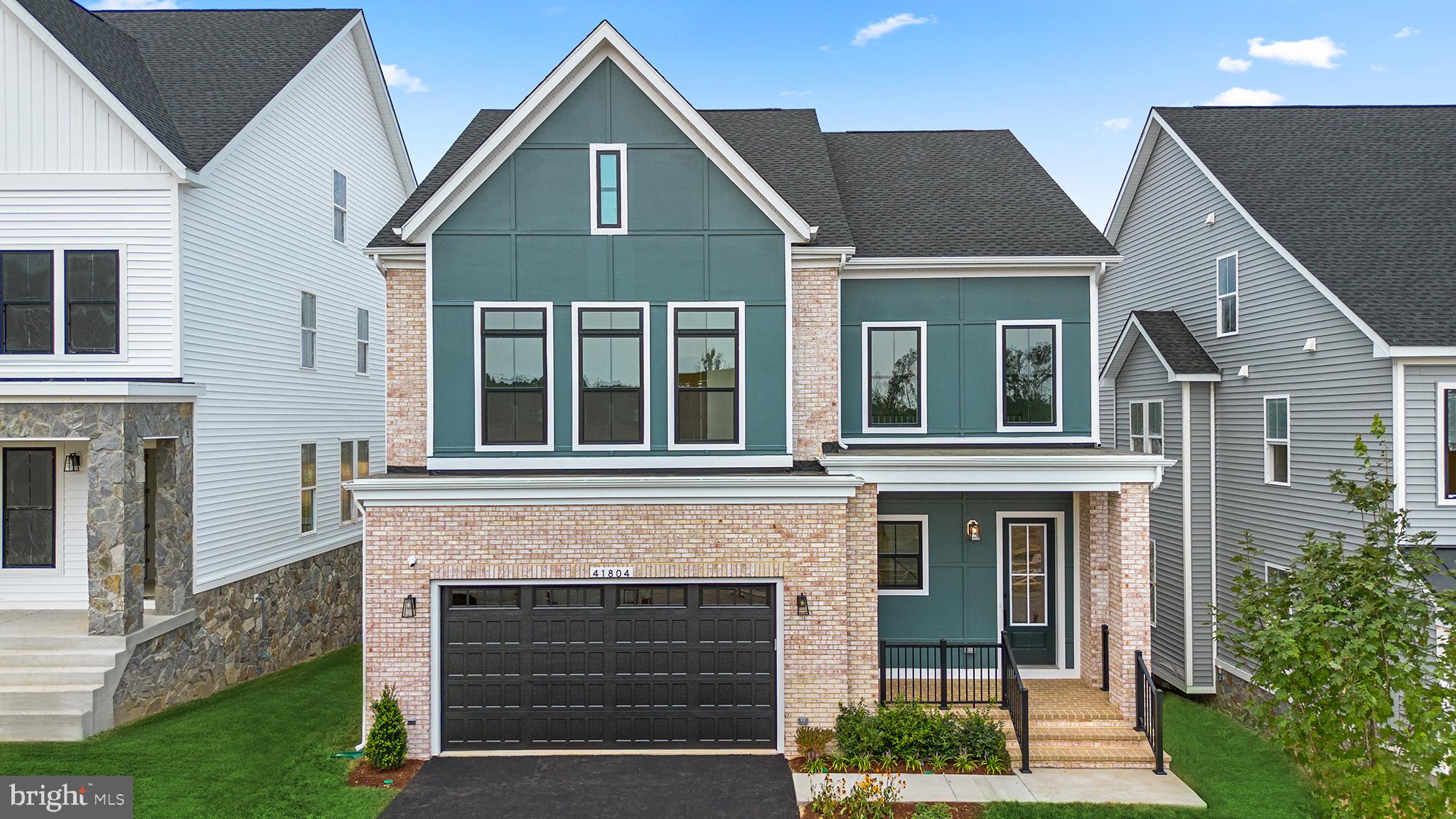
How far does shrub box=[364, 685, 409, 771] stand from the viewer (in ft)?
36.8

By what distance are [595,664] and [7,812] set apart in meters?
7.07

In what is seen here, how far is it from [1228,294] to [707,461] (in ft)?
36.1

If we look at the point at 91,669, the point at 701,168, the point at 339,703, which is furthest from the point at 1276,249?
the point at 91,669

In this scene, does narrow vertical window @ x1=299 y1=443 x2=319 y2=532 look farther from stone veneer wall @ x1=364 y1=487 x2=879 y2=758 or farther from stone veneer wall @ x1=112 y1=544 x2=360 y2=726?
stone veneer wall @ x1=364 y1=487 x2=879 y2=758

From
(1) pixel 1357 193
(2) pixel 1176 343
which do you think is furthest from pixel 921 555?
(1) pixel 1357 193

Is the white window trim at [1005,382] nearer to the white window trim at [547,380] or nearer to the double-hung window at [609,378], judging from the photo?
the double-hung window at [609,378]

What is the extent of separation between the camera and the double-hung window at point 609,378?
12.6 metres

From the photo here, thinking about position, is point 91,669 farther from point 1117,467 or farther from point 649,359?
point 1117,467

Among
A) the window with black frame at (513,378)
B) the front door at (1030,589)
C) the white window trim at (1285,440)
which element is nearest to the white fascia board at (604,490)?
the window with black frame at (513,378)

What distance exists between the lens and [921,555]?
46.7 feet

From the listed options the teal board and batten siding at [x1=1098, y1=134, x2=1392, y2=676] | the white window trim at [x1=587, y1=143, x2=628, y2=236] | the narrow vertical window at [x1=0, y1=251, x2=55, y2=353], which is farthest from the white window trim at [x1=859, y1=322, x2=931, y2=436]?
the narrow vertical window at [x1=0, y1=251, x2=55, y2=353]

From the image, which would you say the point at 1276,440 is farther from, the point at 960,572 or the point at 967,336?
the point at 960,572

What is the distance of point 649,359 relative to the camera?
1255 centimetres

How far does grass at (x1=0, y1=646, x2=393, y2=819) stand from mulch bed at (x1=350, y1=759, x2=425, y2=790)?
6.2 inches
